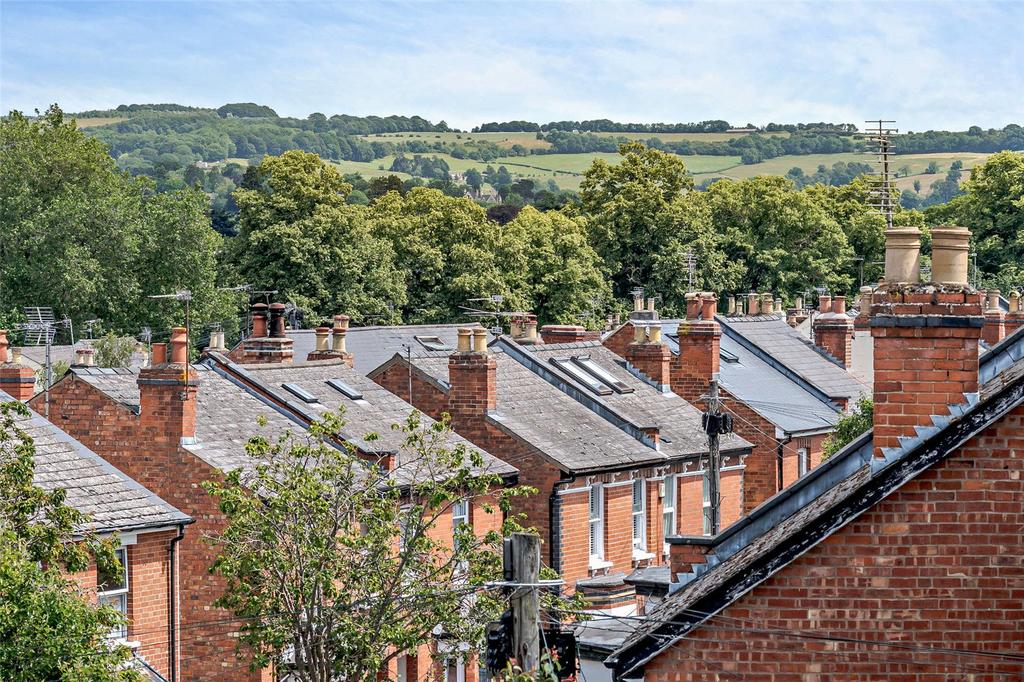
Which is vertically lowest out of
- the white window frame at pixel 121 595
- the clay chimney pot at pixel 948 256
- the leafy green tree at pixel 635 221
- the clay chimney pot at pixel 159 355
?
the white window frame at pixel 121 595

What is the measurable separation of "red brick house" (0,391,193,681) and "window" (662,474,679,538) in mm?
15360

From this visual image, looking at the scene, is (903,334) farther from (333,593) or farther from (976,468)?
(333,593)

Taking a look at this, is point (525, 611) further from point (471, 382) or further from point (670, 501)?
point (670, 501)

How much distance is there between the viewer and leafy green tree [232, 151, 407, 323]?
87688mm

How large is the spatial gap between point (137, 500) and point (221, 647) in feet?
10.0

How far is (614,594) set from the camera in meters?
32.3

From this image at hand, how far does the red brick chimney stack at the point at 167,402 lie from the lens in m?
30.6

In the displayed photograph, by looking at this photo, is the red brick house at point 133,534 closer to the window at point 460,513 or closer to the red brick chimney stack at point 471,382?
the window at point 460,513

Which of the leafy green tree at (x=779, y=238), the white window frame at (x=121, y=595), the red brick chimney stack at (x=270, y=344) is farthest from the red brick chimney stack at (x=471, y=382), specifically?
the leafy green tree at (x=779, y=238)

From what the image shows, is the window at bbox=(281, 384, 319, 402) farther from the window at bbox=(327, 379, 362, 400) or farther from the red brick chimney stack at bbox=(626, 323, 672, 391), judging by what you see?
the red brick chimney stack at bbox=(626, 323, 672, 391)

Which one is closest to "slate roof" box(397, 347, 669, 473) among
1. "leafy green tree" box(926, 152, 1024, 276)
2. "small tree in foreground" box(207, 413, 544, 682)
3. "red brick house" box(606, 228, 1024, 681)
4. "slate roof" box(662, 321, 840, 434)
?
"slate roof" box(662, 321, 840, 434)

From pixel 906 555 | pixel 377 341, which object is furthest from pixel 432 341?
pixel 906 555

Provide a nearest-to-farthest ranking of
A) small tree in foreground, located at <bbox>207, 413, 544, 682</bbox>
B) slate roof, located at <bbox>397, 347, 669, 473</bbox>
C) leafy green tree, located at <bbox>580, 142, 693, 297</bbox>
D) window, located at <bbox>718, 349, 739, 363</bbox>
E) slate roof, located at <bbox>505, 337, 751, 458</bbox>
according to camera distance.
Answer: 1. small tree in foreground, located at <bbox>207, 413, 544, 682</bbox>
2. slate roof, located at <bbox>397, 347, 669, 473</bbox>
3. slate roof, located at <bbox>505, 337, 751, 458</bbox>
4. window, located at <bbox>718, 349, 739, 363</bbox>
5. leafy green tree, located at <bbox>580, 142, 693, 297</bbox>

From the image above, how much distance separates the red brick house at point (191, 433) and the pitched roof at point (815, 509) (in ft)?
35.4
